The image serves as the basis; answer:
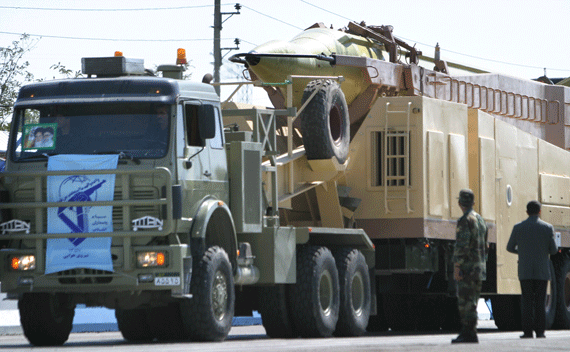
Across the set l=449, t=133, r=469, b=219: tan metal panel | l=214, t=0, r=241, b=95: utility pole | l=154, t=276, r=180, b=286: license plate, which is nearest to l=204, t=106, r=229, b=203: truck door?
l=154, t=276, r=180, b=286: license plate

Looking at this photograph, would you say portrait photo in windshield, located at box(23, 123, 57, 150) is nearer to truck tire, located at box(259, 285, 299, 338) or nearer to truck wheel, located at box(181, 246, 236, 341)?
truck wheel, located at box(181, 246, 236, 341)

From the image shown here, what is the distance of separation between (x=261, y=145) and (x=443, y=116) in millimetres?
3880

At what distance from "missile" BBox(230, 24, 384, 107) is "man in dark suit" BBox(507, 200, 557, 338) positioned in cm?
367

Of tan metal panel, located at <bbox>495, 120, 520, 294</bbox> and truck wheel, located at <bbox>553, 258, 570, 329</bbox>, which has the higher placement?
tan metal panel, located at <bbox>495, 120, 520, 294</bbox>

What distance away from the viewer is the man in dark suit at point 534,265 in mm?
13281

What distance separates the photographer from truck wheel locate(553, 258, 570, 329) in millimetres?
18547

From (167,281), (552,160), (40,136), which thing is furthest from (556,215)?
(40,136)

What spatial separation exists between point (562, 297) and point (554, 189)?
2051 mm

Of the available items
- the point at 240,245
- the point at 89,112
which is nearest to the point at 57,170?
the point at 89,112

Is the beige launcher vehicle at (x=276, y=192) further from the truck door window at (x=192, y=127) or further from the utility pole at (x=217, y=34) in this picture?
the utility pole at (x=217, y=34)

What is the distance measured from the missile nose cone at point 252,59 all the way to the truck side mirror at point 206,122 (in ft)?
10.7

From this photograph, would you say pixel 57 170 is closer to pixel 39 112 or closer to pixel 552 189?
pixel 39 112

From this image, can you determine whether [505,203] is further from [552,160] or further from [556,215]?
[552,160]

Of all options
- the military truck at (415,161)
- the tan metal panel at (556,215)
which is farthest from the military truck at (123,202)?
the tan metal panel at (556,215)
